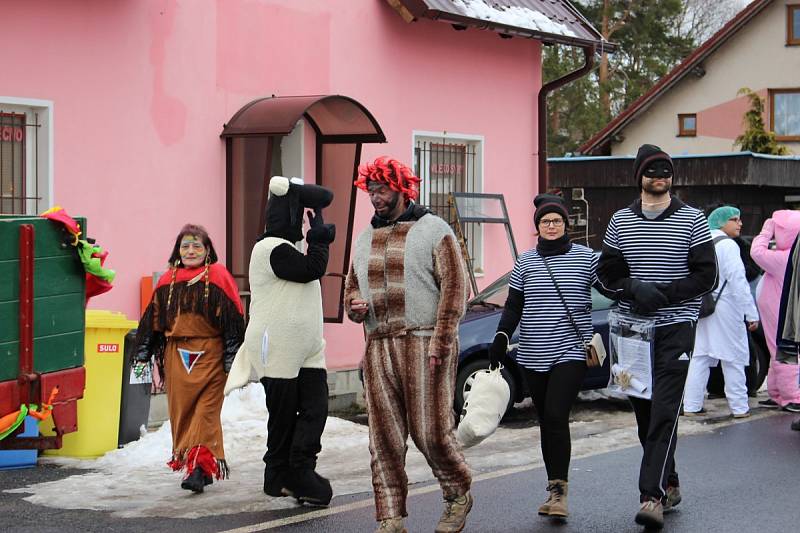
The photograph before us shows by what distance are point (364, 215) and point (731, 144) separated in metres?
24.9

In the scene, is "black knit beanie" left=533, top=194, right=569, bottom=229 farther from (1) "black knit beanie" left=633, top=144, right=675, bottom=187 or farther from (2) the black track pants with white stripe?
(2) the black track pants with white stripe

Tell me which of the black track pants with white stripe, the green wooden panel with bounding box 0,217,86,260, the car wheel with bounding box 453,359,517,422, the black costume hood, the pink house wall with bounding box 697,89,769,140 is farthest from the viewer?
the pink house wall with bounding box 697,89,769,140

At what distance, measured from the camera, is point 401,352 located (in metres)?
6.53

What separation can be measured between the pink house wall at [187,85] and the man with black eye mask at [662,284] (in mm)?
5086

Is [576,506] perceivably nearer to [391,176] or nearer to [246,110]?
[391,176]

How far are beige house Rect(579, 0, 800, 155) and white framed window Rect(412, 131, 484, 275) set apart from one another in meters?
21.3

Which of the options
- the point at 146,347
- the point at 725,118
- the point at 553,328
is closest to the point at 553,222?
the point at 553,328

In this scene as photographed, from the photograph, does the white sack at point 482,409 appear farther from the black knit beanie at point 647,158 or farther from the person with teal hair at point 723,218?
the person with teal hair at point 723,218

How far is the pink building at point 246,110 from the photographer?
1026 cm

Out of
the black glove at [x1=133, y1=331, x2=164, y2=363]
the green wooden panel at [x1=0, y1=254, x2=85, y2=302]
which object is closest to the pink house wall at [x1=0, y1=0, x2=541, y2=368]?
the black glove at [x1=133, y1=331, x2=164, y2=363]

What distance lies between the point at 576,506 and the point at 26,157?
5.33 metres

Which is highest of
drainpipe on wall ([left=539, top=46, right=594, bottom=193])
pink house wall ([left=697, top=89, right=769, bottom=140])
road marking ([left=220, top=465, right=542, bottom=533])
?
pink house wall ([left=697, top=89, right=769, bottom=140])

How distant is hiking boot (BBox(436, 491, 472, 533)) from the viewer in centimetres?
653

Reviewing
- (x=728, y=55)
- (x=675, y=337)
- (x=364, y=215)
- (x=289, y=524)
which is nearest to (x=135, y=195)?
(x=364, y=215)
